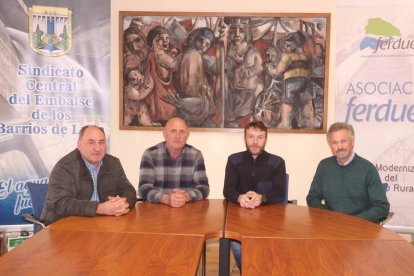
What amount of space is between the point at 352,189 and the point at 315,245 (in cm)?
125

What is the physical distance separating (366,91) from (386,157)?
2.24ft

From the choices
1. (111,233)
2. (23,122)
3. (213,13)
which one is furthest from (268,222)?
(23,122)

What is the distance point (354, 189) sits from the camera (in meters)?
3.14

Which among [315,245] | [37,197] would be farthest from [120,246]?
[37,197]

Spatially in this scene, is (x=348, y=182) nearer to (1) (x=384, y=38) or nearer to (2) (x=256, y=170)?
(2) (x=256, y=170)

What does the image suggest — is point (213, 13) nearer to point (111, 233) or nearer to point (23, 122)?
point (23, 122)

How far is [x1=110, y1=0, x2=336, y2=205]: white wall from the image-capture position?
438 cm

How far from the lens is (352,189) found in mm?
3145

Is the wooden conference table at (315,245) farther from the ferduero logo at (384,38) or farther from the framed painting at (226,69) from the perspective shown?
the ferduero logo at (384,38)

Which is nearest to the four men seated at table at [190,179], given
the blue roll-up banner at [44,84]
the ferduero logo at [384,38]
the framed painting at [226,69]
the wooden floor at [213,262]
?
the wooden floor at [213,262]

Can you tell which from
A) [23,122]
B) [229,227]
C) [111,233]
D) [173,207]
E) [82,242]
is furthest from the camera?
[23,122]

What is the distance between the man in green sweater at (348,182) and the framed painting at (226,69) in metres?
1.20

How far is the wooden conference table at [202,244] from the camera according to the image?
1716 mm

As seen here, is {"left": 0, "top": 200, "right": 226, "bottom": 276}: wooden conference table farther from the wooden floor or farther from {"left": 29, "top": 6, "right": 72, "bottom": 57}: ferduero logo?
{"left": 29, "top": 6, "right": 72, "bottom": 57}: ferduero logo
